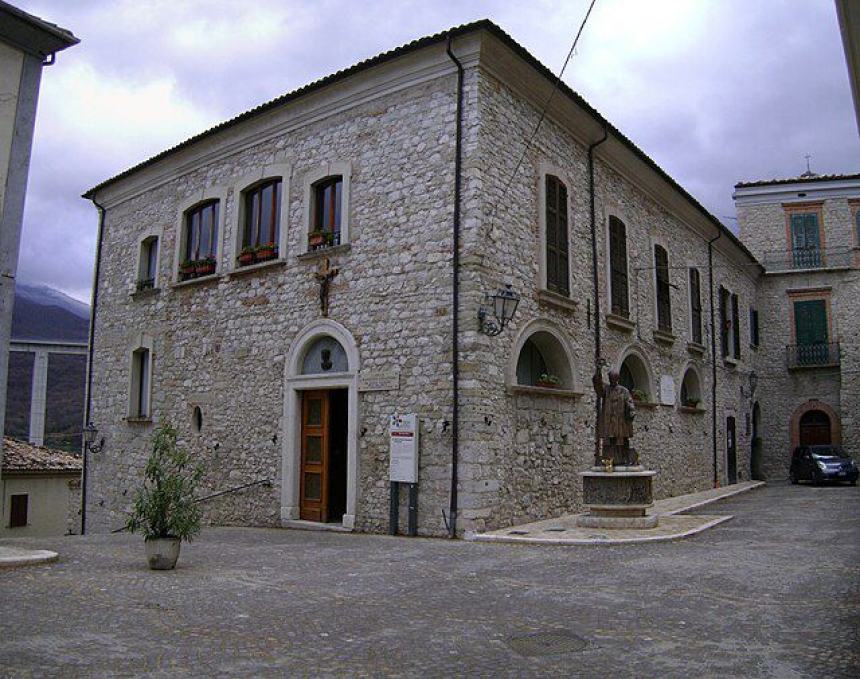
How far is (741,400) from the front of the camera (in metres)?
22.3

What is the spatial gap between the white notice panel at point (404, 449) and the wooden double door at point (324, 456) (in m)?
1.77

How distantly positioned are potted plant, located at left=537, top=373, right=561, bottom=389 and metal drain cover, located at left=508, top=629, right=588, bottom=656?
7199 millimetres

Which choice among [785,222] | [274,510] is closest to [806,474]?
[785,222]

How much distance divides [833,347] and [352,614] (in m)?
22.9

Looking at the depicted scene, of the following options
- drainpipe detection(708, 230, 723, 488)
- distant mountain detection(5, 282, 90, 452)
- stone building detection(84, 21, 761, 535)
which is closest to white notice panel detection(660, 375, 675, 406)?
stone building detection(84, 21, 761, 535)

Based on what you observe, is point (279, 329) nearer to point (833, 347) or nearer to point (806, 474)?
point (806, 474)

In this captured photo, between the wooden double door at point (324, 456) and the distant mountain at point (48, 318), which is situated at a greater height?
the distant mountain at point (48, 318)

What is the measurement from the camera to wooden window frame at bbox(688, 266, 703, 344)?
61.5 ft

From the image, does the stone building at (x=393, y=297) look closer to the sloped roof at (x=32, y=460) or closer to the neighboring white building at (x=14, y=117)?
the neighboring white building at (x=14, y=117)

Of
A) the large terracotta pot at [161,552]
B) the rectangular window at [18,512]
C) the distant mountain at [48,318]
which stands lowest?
the rectangular window at [18,512]

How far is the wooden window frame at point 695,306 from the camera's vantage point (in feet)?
61.5

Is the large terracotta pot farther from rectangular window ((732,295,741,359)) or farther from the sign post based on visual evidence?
rectangular window ((732,295,741,359))

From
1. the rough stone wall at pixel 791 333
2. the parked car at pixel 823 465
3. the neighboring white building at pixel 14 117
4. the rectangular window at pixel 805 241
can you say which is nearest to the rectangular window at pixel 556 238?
the neighboring white building at pixel 14 117

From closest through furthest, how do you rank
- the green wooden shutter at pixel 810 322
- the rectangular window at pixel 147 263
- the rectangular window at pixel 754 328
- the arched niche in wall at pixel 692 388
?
the rectangular window at pixel 147 263
the arched niche in wall at pixel 692 388
the rectangular window at pixel 754 328
the green wooden shutter at pixel 810 322
